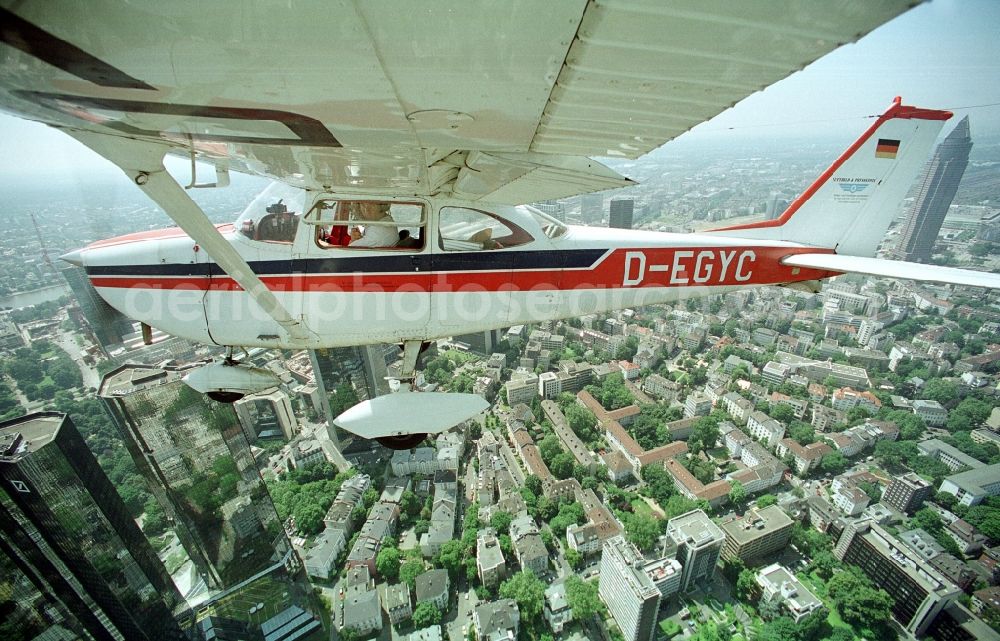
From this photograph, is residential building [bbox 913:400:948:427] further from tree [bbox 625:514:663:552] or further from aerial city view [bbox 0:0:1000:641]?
tree [bbox 625:514:663:552]

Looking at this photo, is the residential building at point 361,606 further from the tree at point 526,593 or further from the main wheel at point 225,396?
the main wheel at point 225,396

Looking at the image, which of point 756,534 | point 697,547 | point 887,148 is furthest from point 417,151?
point 756,534

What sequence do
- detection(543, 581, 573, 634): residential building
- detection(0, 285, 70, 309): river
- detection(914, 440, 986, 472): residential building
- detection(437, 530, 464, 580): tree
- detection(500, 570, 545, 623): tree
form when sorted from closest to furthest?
detection(543, 581, 573, 634): residential building
detection(500, 570, 545, 623): tree
detection(437, 530, 464, 580): tree
detection(914, 440, 986, 472): residential building
detection(0, 285, 70, 309): river

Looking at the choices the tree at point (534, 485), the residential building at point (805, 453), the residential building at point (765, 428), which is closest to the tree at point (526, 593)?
the tree at point (534, 485)

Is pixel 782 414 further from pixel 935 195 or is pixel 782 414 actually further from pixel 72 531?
pixel 935 195

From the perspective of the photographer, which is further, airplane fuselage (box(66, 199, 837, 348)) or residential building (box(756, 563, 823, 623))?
residential building (box(756, 563, 823, 623))

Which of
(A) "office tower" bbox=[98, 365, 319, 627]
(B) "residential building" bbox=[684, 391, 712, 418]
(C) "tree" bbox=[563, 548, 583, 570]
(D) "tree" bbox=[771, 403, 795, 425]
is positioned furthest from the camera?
(B) "residential building" bbox=[684, 391, 712, 418]

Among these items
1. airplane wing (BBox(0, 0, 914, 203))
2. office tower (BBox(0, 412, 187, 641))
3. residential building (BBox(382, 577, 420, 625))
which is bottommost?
residential building (BBox(382, 577, 420, 625))

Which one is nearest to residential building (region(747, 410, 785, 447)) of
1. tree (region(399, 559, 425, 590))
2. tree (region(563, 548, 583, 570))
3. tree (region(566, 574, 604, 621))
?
tree (region(563, 548, 583, 570))

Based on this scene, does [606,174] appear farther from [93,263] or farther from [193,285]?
[93,263]
